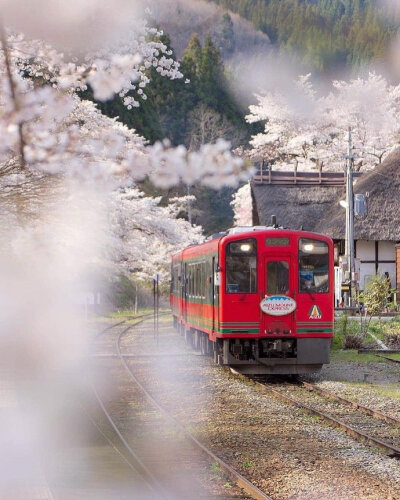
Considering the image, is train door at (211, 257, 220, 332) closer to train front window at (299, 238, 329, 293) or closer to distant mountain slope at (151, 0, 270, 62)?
train front window at (299, 238, 329, 293)

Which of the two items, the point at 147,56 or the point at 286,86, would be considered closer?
the point at 147,56

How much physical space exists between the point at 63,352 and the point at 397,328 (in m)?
8.80

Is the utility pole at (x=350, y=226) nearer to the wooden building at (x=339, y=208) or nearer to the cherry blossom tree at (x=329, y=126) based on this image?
the wooden building at (x=339, y=208)

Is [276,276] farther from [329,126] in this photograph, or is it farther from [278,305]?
[329,126]

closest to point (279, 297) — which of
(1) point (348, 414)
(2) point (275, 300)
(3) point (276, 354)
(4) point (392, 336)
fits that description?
(2) point (275, 300)

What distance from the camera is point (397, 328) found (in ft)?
79.7

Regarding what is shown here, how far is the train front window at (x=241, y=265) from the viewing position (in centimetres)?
1648

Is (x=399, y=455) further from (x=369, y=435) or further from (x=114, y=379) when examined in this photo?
(x=114, y=379)

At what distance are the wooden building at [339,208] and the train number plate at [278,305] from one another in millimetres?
17705

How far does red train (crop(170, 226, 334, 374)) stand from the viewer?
16312 millimetres

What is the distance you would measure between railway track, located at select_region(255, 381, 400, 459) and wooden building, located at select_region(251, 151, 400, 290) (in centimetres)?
1942

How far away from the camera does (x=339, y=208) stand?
3838 cm

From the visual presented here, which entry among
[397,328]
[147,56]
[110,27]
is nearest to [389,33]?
[397,328]

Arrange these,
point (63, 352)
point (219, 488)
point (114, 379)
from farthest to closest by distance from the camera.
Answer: point (63, 352), point (114, 379), point (219, 488)
